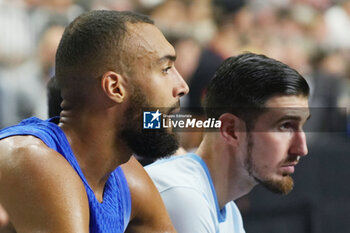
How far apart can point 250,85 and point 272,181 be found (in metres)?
0.28

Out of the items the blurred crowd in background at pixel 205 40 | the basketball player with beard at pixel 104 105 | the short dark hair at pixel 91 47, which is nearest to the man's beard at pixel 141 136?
the basketball player with beard at pixel 104 105

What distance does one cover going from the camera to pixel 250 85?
186cm

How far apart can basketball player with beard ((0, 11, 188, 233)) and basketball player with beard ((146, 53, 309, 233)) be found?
0.73 feet

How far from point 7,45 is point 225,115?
1420 millimetres

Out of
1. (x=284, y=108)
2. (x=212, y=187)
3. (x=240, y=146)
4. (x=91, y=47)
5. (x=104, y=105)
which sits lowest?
(x=212, y=187)

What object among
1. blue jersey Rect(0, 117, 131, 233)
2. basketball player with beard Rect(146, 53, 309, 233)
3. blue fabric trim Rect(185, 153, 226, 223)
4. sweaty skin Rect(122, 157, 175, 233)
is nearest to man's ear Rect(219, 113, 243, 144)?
basketball player with beard Rect(146, 53, 309, 233)

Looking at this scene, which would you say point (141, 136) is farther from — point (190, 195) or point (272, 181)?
point (272, 181)

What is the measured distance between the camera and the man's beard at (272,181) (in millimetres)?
1844

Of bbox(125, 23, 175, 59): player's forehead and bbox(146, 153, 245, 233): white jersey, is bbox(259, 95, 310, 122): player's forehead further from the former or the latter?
bbox(125, 23, 175, 59): player's forehead

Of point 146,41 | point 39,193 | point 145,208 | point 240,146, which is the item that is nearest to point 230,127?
point 240,146

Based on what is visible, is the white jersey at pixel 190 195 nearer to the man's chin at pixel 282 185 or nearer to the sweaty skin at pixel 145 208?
the sweaty skin at pixel 145 208

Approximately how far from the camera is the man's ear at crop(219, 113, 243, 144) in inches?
75.1

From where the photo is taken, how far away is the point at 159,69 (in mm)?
1586

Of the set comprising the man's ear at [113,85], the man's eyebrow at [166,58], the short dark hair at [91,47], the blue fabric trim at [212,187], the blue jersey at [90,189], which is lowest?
the blue fabric trim at [212,187]
